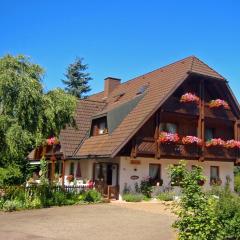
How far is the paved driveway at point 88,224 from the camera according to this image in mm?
12891

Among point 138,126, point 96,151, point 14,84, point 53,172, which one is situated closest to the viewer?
point 14,84

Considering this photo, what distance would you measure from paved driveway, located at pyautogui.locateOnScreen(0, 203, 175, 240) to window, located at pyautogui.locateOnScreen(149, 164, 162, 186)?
20.1 ft

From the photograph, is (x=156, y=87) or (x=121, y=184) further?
(x=156, y=87)

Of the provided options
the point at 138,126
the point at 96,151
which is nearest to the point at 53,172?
the point at 96,151

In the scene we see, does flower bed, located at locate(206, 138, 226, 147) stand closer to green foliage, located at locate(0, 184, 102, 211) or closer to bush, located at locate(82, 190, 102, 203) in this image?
bush, located at locate(82, 190, 102, 203)

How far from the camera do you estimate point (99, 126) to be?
2995cm

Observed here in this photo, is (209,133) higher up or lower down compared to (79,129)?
lower down

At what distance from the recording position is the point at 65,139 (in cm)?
2956

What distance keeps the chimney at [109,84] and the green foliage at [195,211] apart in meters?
27.3

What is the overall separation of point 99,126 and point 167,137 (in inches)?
231

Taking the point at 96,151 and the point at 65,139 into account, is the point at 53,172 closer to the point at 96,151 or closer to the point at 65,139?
the point at 65,139

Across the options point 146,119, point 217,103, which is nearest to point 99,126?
point 146,119

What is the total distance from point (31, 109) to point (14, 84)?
4.20ft

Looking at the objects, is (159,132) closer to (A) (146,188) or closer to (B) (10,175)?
(A) (146,188)
